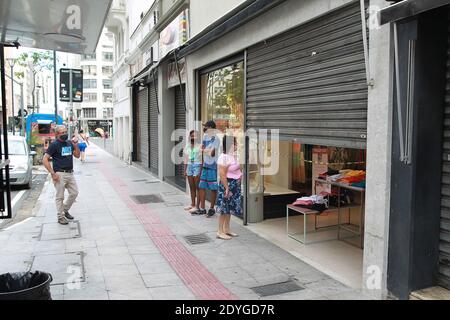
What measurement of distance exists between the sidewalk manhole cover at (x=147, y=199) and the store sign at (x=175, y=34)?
157 inches

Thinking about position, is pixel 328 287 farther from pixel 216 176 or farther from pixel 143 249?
pixel 216 176

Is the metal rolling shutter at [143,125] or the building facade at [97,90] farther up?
the building facade at [97,90]

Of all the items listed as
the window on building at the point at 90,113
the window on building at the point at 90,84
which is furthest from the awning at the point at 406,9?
the window on building at the point at 90,113

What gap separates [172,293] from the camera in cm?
475

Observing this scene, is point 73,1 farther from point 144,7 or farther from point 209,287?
point 144,7

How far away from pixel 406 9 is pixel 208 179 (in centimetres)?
539

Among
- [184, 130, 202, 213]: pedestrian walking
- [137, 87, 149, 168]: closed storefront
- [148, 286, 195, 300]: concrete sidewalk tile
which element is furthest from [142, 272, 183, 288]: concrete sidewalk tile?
[137, 87, 149, 168]: closed storefront

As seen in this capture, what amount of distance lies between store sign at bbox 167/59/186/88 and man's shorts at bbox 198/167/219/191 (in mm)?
3725

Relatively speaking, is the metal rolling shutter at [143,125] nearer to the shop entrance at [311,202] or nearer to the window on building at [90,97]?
the shop entrance at [311,202]

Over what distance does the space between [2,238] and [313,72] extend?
5.51 meters

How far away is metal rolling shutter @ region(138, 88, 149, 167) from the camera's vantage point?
17672mm

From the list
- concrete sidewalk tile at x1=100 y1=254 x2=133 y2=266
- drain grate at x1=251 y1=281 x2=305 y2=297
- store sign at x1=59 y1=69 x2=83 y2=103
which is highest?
store sign at x1=59 y1=69 x2=83 y2=103

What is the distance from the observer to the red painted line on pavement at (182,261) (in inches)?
189

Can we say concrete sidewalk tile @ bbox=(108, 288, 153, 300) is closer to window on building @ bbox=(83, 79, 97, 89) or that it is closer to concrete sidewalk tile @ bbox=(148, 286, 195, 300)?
concrete sidewalk tile @ bbox=(148, 286, 195, 300)
